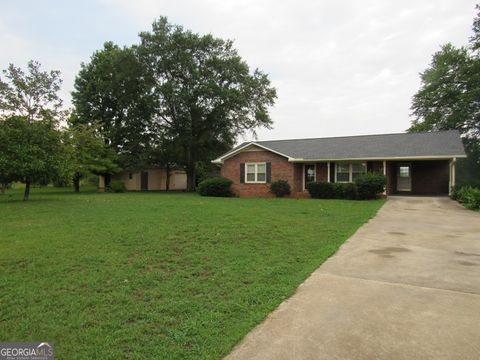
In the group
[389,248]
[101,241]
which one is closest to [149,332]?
[101,241]

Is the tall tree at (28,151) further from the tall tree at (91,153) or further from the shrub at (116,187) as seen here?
the shrub at (116,187)

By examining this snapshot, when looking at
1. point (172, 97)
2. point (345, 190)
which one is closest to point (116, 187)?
point (172, 97)

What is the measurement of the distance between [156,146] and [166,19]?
11421 mm

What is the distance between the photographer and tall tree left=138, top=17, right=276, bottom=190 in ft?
98.0

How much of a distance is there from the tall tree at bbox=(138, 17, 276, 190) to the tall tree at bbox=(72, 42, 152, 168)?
137 centimetres

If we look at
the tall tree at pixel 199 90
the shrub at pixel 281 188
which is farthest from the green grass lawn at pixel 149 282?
the tall tree at pixel 199 90

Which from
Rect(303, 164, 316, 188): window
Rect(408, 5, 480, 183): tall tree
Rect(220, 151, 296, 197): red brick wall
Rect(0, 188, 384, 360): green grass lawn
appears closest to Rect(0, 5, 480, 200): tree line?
Rect(408, 5, 480, 183): tall tree

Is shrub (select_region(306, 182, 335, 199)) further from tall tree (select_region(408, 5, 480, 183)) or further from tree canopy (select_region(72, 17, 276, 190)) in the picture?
tall tree (select_region(408, 5, 480, 183))

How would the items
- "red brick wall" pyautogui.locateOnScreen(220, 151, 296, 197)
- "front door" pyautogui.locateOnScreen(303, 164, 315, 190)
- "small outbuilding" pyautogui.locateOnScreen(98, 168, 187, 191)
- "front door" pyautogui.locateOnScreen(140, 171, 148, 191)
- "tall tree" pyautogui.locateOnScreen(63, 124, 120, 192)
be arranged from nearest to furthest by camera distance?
1. "red brick wall" pyautogui.locateOnScreen(220, 151, 296, 197)
2. "front door" pyautogui.locateOnScreen(303, 164, 315, 190)
3. "tall tree" pyautogui.locateOnScreen(63, 124, 120, 192)
4. "small outbuilding" pyautogui.locateOnScreen(98, 168, 187, 191)
5. "front door" pyautogui.locateOnScreen(140, 171, 148, 191)

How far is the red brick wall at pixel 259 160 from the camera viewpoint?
22.4 metres

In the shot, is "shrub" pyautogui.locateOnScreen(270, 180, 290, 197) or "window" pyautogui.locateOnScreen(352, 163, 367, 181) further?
"shrub" pyautogui.locateOnScreen(270, 180, 290, 197)

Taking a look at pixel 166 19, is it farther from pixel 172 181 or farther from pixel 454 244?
pixel 454 244

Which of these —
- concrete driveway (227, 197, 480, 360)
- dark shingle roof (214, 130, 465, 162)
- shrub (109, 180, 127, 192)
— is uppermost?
dark shingle roof (214, 130, 465, 162)

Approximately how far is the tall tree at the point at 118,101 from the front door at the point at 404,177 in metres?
21.1
